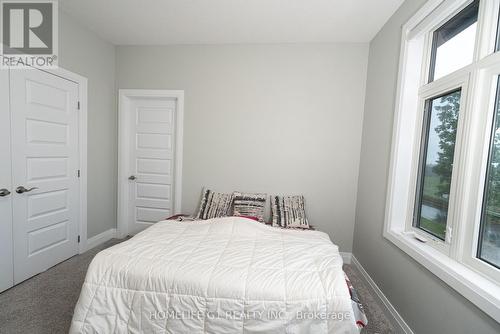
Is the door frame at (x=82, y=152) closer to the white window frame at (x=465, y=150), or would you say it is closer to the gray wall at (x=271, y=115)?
the gray wall at (x=271, y=115)

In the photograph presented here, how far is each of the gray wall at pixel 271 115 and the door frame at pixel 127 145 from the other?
0.09 meters

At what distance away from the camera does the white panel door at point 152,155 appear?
2.89 metres

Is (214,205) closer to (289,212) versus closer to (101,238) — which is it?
(289,212)

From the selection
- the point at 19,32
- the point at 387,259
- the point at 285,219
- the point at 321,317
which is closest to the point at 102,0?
the point at 19,32

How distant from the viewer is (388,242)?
6.07ft

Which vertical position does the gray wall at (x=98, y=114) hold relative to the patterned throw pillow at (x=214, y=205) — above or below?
above

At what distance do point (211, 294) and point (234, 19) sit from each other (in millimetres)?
2528

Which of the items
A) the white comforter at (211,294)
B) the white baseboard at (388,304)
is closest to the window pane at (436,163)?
the white baseboard at (388,304)

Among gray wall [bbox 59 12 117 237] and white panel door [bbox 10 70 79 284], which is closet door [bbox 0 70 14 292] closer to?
white panel door [bbox 10 70 79 284]

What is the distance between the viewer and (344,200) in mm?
2633

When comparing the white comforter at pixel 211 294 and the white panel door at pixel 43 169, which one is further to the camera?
the white panel door at pixel 43 169

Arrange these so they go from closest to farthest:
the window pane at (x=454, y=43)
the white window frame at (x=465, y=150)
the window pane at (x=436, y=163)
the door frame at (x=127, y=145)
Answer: the white window frame at (x=465, y=150), the window pane at (x=454, y=43), the window pane at (x=436, y=163), the door frame at (x=127, y=145)

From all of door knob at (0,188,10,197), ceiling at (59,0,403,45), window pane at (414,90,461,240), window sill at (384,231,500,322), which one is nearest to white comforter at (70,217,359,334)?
window sill at (384,231,500,322)

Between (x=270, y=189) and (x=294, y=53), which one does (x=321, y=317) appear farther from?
(x=294, y=53)
